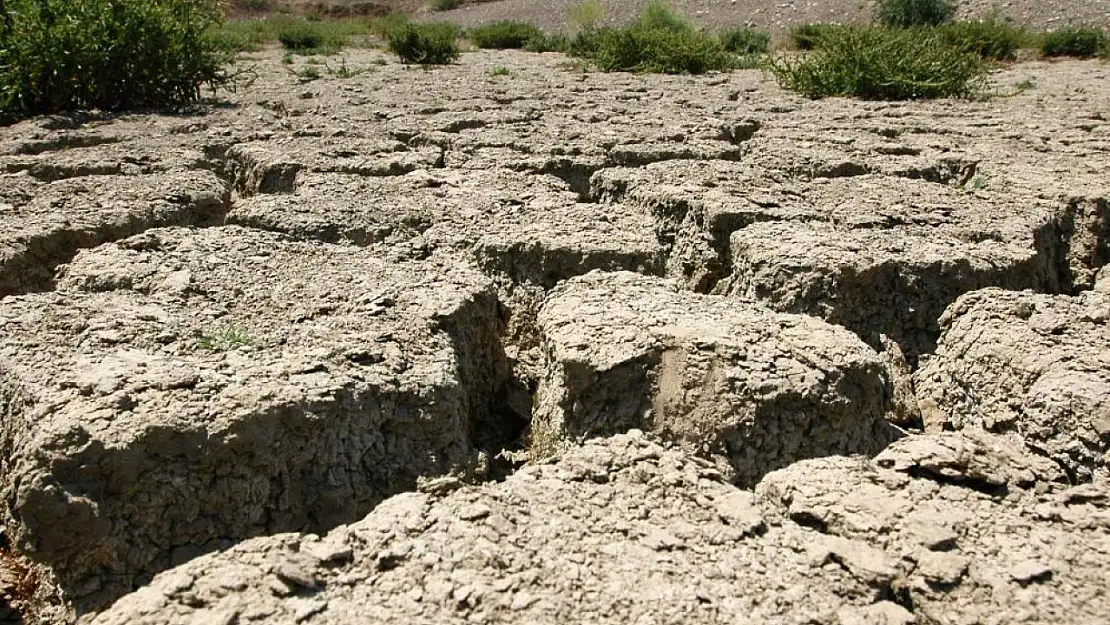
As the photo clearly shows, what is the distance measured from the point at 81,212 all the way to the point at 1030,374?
2172 millimetres

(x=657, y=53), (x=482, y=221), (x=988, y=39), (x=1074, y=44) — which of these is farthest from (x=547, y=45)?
(x=482, y=221)

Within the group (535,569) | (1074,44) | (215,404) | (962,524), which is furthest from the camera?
(1074,44)

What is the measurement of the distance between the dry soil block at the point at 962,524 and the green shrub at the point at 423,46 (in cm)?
611

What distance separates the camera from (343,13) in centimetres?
1933

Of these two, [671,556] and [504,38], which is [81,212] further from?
[504,38]

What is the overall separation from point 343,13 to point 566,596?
65.5 ft

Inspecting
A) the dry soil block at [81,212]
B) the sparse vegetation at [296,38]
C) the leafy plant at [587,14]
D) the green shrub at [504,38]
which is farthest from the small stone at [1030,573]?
the leafy plant at [587,14]

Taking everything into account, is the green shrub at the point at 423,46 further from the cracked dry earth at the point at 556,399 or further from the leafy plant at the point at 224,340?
the leafy plant at the point at 224,340

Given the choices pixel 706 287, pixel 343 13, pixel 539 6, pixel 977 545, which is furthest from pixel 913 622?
pixel 343 13

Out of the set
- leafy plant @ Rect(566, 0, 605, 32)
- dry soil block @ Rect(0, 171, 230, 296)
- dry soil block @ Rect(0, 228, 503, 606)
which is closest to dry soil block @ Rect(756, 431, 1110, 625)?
dry soil block @ Rect(0, 228, 503, 606)

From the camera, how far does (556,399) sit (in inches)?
62.3

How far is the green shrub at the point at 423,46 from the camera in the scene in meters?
6.98

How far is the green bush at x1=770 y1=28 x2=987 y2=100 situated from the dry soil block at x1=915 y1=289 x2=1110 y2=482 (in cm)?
282

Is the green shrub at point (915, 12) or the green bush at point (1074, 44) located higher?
the green shrub at point (915, 12)
